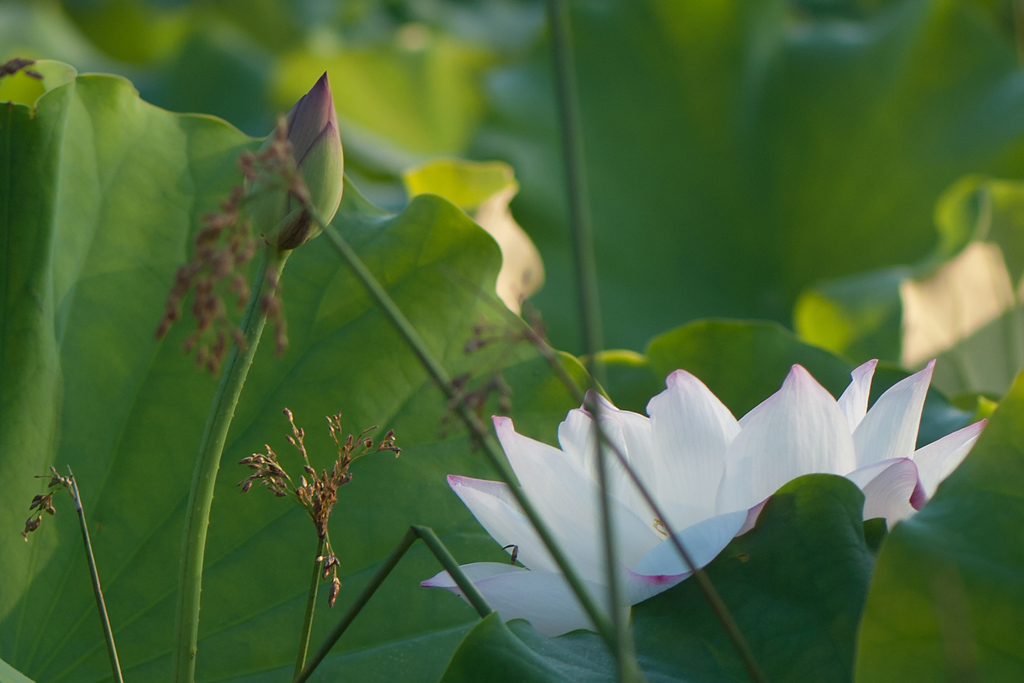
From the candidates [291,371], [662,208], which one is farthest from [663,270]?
[291,371]

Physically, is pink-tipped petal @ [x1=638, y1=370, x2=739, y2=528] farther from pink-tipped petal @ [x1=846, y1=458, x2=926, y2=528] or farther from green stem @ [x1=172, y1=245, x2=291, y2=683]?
green stem @ [x1=172, y1=245, x2=291, y2=683]

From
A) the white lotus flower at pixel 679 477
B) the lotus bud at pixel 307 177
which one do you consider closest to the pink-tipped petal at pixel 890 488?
the white lotus flower at pixel 679 477

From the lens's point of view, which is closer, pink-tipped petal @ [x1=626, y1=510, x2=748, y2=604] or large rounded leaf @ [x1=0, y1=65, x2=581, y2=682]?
pink-tipped petal @ [x1=626, y1=510, x2=748, y2=604]

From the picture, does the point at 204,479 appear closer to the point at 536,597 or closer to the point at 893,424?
the point at 536,597

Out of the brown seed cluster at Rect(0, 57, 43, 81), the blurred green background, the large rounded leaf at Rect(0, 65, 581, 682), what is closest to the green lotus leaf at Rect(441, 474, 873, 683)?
the large rounded leaf at Rect(0, 65, 581, 682)

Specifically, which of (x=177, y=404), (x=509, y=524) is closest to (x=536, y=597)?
(x=509, y=524)

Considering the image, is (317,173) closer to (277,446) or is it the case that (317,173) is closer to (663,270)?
(277,446)
